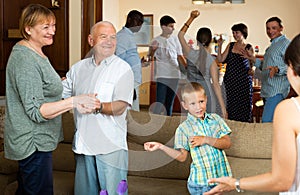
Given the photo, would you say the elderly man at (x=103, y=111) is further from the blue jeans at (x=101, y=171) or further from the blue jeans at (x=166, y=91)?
the blue jeans at (x=166, y=91)

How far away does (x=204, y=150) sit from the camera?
6.95 ft

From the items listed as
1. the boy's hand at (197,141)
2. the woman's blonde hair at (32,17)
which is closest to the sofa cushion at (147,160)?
the boy's hand at (197,141)

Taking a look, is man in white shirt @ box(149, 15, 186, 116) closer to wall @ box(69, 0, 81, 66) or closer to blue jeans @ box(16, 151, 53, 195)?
blue jeans @ box(16, 151, 53, 195)

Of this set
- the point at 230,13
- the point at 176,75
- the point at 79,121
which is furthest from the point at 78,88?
the point at 230,13

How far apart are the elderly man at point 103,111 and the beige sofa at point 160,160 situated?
119 millimetres

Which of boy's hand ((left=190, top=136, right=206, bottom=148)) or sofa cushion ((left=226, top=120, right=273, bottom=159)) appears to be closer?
boy's hand ((left=190, top=136, right=206, bottom=148))

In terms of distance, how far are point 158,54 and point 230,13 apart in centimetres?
699

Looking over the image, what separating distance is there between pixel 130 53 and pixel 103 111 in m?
0.30

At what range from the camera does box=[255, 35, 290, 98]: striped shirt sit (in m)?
3.96

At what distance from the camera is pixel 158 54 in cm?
222

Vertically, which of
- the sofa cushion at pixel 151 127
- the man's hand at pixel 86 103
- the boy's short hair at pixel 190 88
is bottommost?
the sofa cushion at pixel 151 127

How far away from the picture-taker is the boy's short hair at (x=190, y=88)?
7.08 feet

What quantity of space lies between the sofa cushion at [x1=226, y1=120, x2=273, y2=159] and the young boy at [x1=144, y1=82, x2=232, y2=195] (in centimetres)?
65

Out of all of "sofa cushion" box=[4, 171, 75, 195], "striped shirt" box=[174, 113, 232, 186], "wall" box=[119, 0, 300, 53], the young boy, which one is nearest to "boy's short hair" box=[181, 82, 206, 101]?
the young boy
